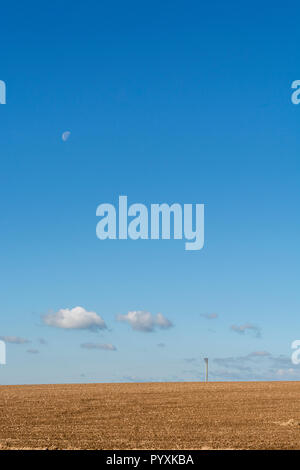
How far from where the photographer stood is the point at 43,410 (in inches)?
2211

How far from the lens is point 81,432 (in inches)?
1539

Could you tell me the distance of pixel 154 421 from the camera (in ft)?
151

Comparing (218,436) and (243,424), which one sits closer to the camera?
(218,436)

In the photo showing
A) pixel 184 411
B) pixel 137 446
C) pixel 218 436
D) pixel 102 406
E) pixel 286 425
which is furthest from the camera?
pixel 102 406

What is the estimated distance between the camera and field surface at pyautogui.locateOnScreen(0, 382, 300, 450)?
3369cm

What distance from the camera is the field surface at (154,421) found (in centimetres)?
3369
